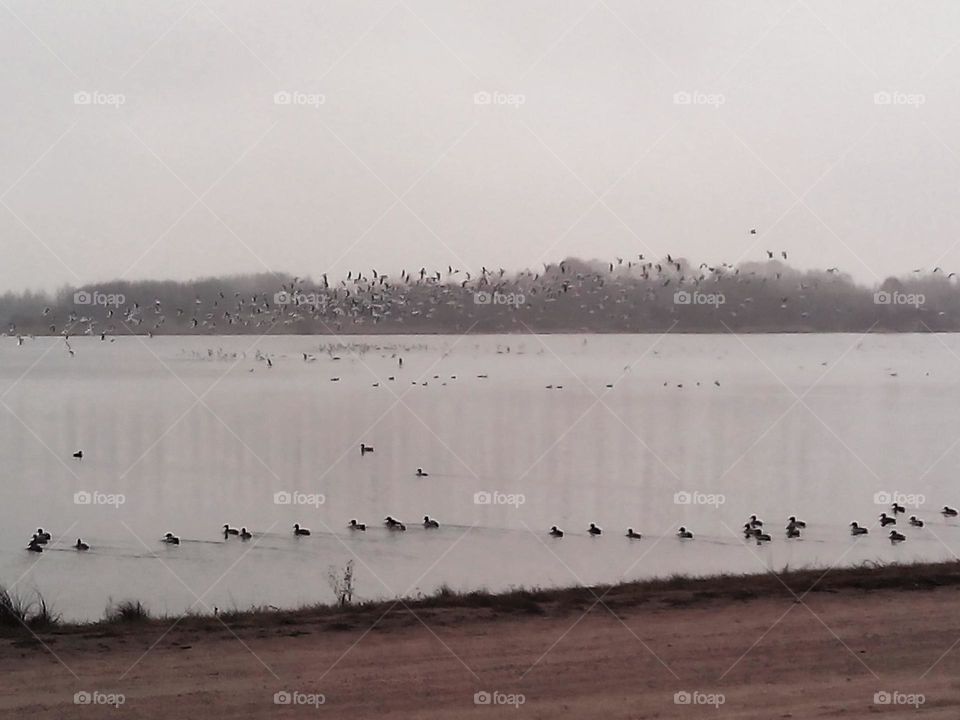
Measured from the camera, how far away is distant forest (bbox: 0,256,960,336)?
498 centimetres

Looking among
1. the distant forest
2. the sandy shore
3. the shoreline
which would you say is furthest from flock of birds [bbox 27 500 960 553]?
the sandy shore

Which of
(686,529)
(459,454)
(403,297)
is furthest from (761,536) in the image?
(403,297)

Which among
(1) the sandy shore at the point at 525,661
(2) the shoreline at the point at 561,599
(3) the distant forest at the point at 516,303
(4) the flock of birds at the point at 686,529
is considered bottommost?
(1) the sandy shore at the point at 525,661

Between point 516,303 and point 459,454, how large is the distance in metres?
1.15

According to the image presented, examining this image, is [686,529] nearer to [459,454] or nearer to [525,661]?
[459,454]

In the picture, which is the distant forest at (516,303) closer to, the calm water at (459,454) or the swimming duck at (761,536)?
the calm water at (459,454)

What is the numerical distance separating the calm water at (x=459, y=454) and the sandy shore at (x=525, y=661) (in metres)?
1.10

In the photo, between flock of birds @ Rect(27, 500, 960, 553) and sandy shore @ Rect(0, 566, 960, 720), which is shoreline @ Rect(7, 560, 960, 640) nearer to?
sandy shore @ Rect(0, 566, 960, 720)

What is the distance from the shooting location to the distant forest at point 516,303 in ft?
16.3

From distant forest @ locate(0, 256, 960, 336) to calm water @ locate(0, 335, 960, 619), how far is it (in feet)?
0.41

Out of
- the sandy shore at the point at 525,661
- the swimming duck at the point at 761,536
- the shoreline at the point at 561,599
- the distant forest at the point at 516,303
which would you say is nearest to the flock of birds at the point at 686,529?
the swimming duck at the point at 761,536

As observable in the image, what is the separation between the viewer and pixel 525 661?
3449 millimetres

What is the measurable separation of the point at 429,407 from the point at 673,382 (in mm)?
1501

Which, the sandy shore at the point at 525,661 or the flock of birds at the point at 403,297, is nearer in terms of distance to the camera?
the sandy shore at the point at 525,661
